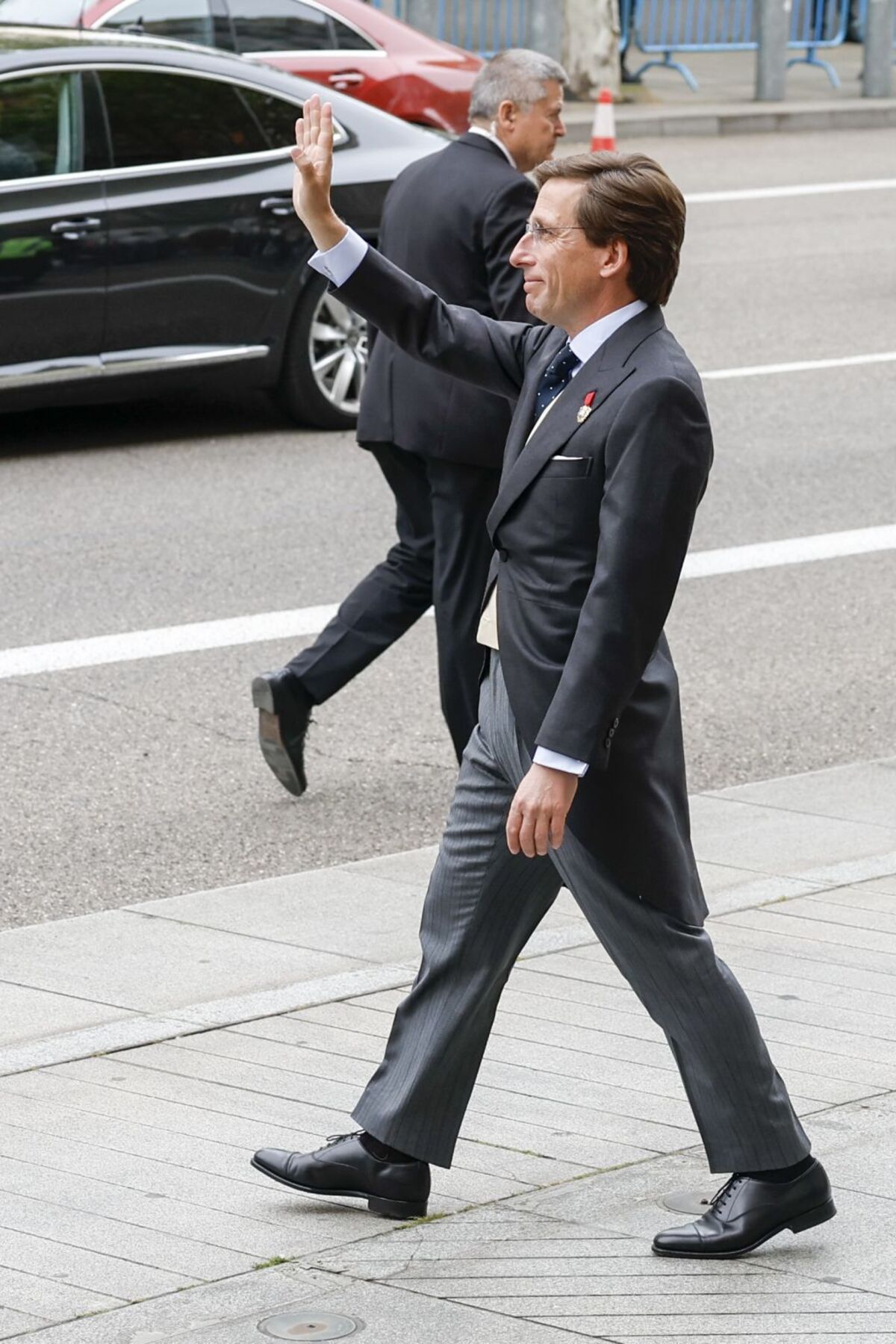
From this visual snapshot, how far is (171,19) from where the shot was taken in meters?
15.7

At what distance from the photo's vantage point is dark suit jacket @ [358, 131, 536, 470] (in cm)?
599

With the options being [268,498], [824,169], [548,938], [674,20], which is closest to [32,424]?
[268,498]

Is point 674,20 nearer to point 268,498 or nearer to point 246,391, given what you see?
point 246,391

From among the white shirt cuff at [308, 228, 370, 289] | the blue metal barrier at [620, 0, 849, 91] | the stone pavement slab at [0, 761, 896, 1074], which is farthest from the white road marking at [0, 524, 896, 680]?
the blue metal barrier at [620, 0, 849, 91]

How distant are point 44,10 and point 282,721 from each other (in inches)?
381

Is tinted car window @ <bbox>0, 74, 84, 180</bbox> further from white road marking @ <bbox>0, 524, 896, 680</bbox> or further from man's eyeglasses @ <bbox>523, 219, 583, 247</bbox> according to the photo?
man's eyeglasses @ <bbox>523, 219, 583, 247</bbox>

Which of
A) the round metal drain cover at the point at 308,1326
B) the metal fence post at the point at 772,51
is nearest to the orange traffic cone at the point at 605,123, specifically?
the metal fence post at the point at 772,51

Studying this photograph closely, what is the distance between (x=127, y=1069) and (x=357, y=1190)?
0.74 m

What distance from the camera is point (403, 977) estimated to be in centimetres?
495

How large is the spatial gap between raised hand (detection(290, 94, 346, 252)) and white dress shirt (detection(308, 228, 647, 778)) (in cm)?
2

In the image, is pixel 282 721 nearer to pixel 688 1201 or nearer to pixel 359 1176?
pixel 359 1176

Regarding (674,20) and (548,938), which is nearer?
(548,938)

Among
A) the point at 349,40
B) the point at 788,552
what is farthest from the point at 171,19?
the point at 788,552

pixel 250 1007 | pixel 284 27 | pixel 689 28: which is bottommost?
pixel 250 1007
